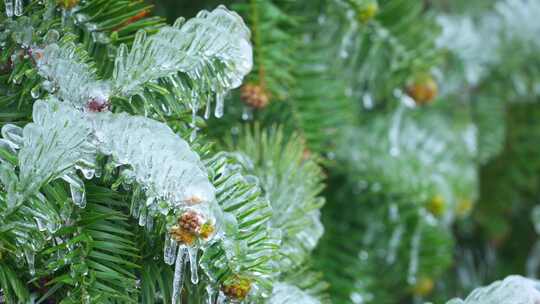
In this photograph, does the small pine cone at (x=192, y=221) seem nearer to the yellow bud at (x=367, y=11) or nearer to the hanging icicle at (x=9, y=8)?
the hanging icicle at (x=9, y=8)

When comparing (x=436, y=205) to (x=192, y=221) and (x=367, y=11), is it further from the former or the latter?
(x=192, y=221)

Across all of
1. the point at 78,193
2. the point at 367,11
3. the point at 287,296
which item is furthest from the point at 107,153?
the point at 367,11

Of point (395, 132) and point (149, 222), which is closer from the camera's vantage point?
point (149, 222)

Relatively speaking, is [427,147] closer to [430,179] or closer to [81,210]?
[430,179]

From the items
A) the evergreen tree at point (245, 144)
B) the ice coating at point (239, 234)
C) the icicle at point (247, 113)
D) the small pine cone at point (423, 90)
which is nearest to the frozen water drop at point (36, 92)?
the evergreen tree at point (245, 144)

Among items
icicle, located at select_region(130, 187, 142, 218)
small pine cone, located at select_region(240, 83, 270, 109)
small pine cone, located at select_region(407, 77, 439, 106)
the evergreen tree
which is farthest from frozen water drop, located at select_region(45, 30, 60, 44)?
small pine cone, located at select_region(407, 77, 439, 106)

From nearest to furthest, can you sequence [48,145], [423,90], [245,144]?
[48,145] → [245,144] → [423,90]
